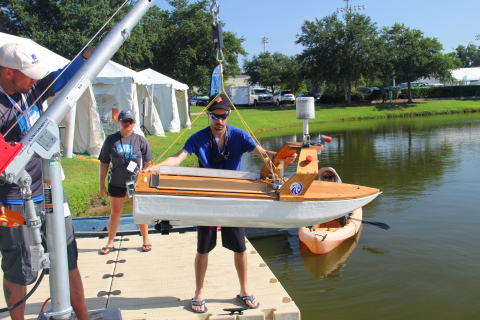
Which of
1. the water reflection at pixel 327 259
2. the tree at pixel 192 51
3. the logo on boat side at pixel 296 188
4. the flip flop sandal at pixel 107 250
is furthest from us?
the tree at pixel 192 51

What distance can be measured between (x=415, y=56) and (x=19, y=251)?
137 ft

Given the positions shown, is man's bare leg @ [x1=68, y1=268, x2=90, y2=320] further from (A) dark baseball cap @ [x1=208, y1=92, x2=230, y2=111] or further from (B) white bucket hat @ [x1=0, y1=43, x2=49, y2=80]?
(A) dark baseball cap @ [x1=208, y1=92, x2=230, y2=111]

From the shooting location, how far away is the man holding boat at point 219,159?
3.43 meters

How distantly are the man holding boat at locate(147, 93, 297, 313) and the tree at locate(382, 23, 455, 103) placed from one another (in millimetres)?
39692

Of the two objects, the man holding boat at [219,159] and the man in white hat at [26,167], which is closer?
the man in white hat at [26,167]

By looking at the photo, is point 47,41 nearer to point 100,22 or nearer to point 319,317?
point 100,22

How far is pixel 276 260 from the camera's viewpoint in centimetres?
622

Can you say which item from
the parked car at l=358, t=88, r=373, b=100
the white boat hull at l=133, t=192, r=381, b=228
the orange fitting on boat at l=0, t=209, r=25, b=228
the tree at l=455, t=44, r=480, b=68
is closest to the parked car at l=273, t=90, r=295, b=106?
the parked car at l=358, t=88, r=373, b=100

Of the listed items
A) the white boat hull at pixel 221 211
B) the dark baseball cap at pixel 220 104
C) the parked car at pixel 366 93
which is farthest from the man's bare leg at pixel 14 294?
the parked car at pixel 366 93

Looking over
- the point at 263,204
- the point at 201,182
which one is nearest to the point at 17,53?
the point at 201,182

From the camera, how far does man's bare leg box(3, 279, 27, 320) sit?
2777 millimetres

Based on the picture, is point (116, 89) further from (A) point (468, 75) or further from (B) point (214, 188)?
(A) point (468, 75)

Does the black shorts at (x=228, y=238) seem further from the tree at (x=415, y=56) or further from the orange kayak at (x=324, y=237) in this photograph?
the tree at (x=415, y=56)

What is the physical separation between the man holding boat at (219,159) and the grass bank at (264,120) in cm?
553
